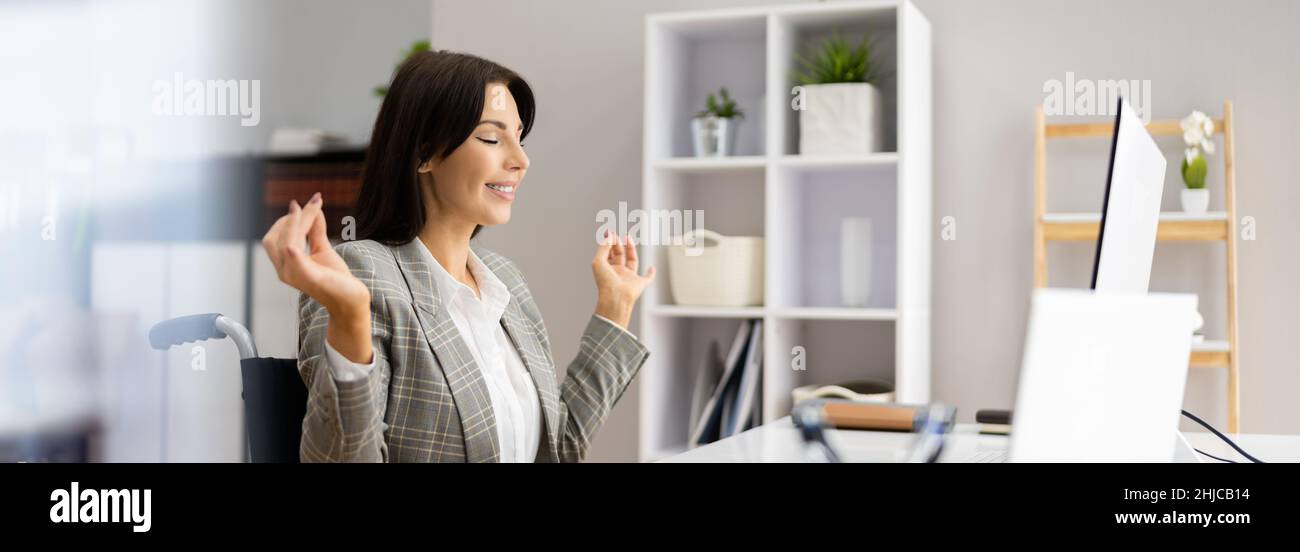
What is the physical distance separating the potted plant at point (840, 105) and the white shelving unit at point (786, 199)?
0.14ft

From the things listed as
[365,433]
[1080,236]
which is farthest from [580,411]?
[1080,236]

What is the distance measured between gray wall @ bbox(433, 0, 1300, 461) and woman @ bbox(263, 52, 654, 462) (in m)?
1.12

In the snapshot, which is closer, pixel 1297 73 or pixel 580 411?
pixel 580 411

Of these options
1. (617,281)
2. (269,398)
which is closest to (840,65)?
(617,281)

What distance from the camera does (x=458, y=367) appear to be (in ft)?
3.85

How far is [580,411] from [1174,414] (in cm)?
86

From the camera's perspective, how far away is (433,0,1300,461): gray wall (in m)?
2.17

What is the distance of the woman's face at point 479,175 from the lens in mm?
1336

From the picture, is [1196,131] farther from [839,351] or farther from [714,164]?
[714,164]

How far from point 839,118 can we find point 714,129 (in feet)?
0.95

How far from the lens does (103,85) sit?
325 cm

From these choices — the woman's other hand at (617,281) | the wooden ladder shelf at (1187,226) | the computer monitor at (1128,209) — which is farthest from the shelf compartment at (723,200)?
the computer monitor at (1128,209)

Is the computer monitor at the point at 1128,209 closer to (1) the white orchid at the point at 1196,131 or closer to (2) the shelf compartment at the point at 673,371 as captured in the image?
(1) the white orchid at the point at 1196,131
